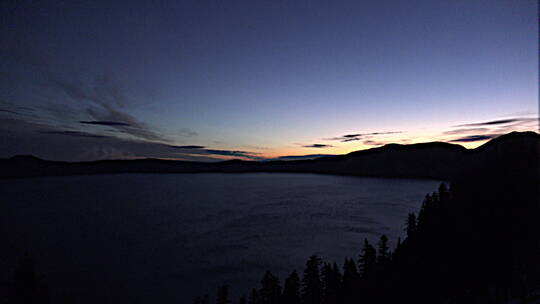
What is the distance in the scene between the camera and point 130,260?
45.6m

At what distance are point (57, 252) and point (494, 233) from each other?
235ft

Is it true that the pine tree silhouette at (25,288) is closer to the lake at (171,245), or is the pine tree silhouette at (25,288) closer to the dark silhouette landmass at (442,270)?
the dark silhouette landmass at (442,270)

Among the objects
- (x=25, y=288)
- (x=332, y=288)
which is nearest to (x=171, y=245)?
(x=25, y=288)

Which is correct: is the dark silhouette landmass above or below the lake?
above

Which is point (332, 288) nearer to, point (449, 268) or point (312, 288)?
point (312, 288)

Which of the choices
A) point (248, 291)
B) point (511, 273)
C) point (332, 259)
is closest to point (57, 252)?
point (248, 291)

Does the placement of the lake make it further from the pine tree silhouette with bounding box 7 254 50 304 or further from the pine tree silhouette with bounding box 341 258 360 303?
the pine tree silhouette with bounding box 341 258 360 303

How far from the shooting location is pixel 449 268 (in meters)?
27.9

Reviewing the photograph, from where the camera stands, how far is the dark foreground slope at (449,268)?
21922 mm

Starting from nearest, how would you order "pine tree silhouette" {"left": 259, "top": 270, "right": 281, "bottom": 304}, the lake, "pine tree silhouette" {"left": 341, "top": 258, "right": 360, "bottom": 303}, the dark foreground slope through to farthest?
"pine tree silhouette" {"left": 259, "top": 270, "right": 281, "bottom": 304} < the dark foreground slope < "pine tree silhouette" {"left": 341, "top": 258, "right": 360, "bottom": 303} < the lake

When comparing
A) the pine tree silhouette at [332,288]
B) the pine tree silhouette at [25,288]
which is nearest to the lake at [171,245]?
the pine tree silhouette at [332,288]

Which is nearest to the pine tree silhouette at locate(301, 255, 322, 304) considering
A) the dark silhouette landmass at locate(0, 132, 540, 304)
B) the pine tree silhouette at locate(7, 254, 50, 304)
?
the dark silhouette landmass at locate(0, 132, 540, 304)

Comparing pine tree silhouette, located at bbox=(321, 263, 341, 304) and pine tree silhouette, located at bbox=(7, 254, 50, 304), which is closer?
pine tree silhouette, located at bbox=(7, 254, 50, 304)

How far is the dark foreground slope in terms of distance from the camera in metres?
21.9
